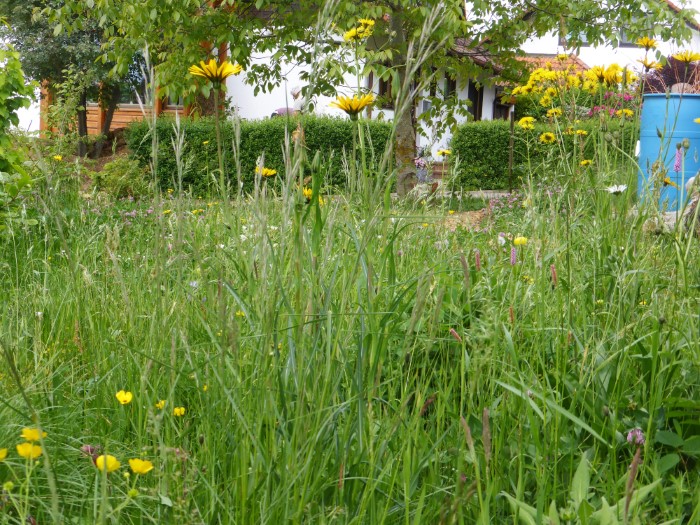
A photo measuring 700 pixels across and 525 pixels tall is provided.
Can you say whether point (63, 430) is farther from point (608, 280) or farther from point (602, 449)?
point (608, 280)

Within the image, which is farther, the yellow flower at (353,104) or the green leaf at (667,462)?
the yellow flower at (353,104)

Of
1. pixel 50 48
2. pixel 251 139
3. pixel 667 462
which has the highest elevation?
pixel 50 48

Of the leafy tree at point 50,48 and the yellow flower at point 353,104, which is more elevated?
the leafy tree at point 50,48

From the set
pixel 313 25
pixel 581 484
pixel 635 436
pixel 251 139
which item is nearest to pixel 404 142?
pixel 313 25

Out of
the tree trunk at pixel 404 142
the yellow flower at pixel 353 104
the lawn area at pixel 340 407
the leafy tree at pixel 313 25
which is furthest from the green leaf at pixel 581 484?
the tree trunk at pixel 404 142

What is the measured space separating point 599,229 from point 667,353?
76 cm

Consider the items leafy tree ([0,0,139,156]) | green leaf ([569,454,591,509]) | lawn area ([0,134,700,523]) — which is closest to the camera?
lawn area ([0,134,700,523])

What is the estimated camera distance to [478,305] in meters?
2.16

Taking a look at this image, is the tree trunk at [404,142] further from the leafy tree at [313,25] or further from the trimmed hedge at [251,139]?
the trimmed hedge at [251,139]

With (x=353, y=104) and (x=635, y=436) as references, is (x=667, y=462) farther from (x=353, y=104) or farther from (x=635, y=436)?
(x=353, y=104)

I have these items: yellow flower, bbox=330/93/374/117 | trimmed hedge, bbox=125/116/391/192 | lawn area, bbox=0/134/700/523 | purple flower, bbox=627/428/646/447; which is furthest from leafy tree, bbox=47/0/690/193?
purple flower, bbox=627/428/646/447

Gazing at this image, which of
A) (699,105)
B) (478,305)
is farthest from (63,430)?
(699,105)

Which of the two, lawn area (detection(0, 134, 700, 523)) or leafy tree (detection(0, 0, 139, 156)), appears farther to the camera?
leafy tree (detection(0, 0, 139, 156))

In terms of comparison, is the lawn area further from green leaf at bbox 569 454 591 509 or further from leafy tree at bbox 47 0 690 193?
leafy tree at bbox 47 0 690 193
